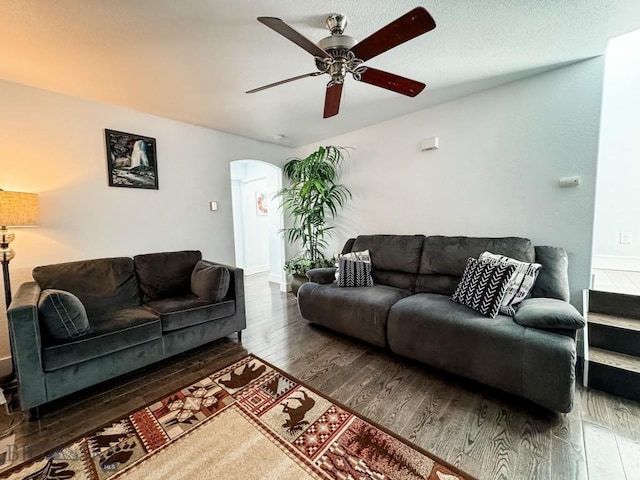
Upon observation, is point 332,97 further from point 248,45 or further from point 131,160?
point 131,160

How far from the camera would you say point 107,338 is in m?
1.92

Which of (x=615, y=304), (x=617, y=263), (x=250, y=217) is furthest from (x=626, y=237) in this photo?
(x=250, y=217)

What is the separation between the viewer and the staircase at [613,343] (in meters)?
1.77

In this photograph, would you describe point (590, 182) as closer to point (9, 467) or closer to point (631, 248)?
point (631, 248)

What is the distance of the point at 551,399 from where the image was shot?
1575 mm

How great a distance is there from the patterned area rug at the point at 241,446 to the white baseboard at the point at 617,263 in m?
3.24

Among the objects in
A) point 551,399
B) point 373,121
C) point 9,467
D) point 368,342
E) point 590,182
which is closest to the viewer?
point 9,467

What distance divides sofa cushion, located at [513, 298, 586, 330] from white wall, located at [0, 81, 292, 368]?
11.2 ft

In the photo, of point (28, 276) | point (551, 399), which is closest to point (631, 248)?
point (551, 399)

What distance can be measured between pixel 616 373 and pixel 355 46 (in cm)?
274

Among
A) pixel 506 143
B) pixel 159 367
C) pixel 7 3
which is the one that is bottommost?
pixel 159 367

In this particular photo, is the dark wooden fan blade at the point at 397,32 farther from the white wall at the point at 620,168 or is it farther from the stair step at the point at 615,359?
the white wall at the point at 620,168

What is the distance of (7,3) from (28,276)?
81.6 inches

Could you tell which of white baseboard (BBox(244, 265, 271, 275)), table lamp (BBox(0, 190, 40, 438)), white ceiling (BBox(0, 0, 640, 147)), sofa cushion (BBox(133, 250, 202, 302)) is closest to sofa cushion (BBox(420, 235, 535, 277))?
white ceiling (BBox(0, 0, 640, 147))
